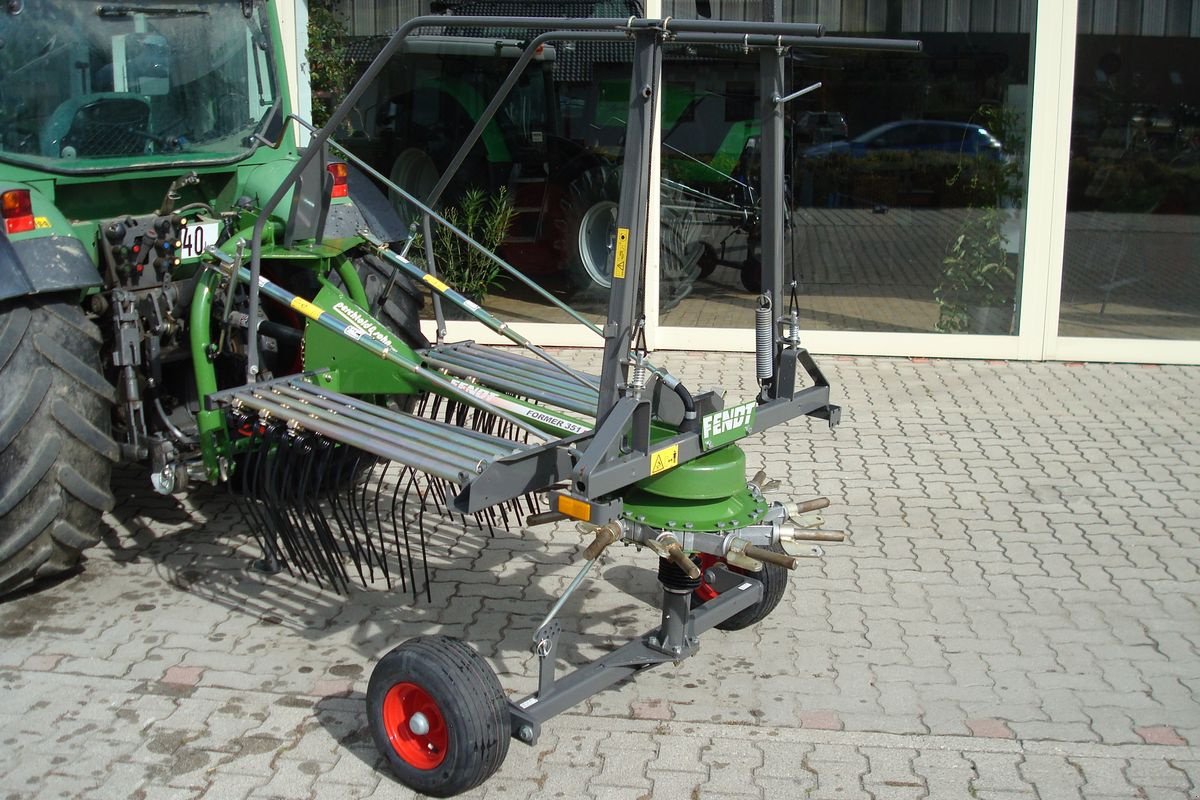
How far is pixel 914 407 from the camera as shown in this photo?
7008mm

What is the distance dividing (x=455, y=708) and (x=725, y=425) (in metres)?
1.03

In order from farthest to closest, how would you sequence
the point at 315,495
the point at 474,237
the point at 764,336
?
the point at 474,237, the point at 315,495, the point at 764,336

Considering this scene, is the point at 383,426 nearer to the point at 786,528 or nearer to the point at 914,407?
the point at 786,528

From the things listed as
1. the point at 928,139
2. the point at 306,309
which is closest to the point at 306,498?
the point at 306,309

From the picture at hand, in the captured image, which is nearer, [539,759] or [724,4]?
[539,759]

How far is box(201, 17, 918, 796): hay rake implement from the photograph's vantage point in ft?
10.4

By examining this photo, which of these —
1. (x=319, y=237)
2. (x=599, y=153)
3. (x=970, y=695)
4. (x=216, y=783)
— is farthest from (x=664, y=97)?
(x=216, y=783)

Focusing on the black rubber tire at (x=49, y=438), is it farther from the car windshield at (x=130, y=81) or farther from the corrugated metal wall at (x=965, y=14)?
the corrugated metal wall at (x=965, y=14)

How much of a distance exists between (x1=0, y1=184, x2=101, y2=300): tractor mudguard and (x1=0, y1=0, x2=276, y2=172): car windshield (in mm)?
303

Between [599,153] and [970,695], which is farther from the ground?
[599,153]

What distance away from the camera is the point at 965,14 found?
7.82 m

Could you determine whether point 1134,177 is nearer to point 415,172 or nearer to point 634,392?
point 415,172

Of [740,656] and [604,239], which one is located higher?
[604,239]

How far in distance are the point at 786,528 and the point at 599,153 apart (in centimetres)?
526
